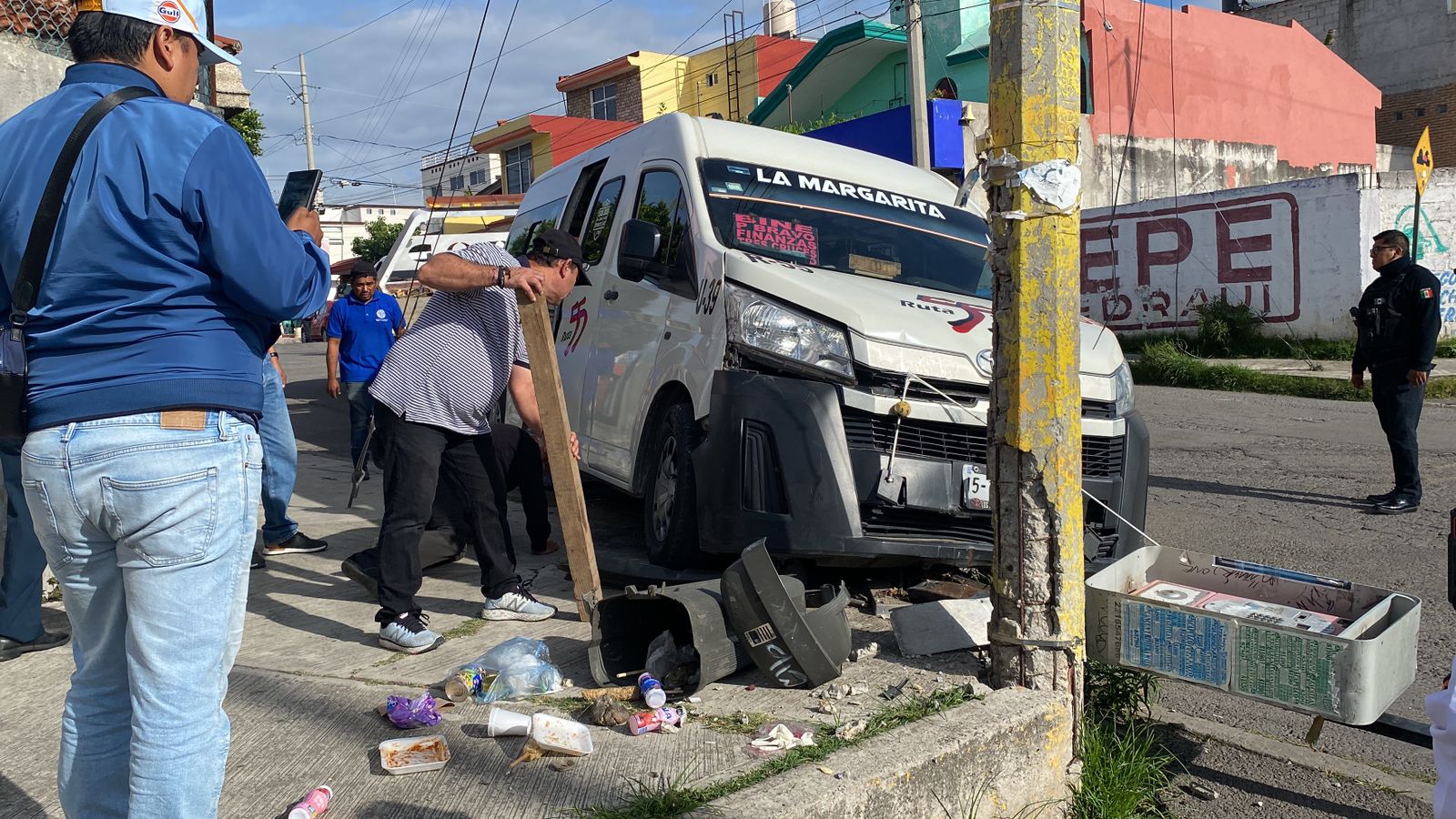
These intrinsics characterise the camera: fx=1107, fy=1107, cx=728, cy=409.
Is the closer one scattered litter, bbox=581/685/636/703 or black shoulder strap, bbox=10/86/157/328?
black shoulder strap, bbox=10/86/157/328

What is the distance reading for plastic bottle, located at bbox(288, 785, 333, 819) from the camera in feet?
9.00

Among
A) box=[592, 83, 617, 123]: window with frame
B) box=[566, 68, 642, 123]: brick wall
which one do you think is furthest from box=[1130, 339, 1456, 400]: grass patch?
box=[592, 83, 617, 123]: window with frame

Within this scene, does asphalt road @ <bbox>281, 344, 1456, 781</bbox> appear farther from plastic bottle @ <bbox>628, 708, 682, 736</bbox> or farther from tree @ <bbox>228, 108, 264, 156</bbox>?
tree @ <bbox>228, 108, 264, 156</bbox>

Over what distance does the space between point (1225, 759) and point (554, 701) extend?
2203 millimetres

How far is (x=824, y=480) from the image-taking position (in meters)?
4.06

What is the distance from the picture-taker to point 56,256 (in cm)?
216

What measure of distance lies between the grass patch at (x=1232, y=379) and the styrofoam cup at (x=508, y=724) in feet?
36.7

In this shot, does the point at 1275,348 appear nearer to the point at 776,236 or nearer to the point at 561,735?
the point at 776,236

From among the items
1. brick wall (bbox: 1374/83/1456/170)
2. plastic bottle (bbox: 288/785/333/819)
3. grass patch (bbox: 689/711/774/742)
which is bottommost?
plastic bottle (bbox: 288/785/333/819)

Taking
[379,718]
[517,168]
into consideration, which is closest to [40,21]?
[379,718]

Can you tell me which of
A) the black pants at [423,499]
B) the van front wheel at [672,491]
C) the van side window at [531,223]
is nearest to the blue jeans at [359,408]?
the van side window at [531,223]

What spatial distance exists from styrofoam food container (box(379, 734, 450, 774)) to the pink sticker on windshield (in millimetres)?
2590

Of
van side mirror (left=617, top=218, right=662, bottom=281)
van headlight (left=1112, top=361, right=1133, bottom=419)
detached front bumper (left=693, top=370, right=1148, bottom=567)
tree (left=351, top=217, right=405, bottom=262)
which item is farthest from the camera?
tree (left=351, top=217, right=405, bottom=262)

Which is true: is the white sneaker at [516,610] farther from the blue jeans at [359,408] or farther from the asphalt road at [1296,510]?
the blue jeans at [359,408]
